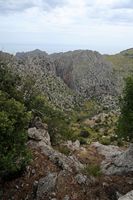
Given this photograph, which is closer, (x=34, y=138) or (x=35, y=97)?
(x=34, y=138)

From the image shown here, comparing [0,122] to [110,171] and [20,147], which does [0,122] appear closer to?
[20,147]

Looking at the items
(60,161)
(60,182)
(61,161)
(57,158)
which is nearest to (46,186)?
(60,182)

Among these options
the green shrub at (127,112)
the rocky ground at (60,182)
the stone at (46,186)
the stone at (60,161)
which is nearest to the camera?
the stone at (46,186)

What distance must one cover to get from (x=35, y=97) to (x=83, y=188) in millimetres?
34660

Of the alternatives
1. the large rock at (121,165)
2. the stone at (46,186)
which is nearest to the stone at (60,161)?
the stone at (46,186)

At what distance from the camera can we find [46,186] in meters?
35.0

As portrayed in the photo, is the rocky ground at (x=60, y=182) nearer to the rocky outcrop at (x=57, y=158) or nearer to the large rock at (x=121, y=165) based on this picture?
the rocky outcrop at (x=57, y=158)

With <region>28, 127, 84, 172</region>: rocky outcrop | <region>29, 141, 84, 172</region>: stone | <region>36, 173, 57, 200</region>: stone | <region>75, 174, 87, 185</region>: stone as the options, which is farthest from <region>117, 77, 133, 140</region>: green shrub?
<region>36, 173, 57, 200</region>: stone

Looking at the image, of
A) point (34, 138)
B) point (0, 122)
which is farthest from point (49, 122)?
point (0, 122)

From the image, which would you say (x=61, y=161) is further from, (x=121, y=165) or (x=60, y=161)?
(x=121, y=165)

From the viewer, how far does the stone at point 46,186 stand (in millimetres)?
34281

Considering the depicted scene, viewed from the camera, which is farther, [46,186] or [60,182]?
[60,182]

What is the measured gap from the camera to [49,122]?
67375mm

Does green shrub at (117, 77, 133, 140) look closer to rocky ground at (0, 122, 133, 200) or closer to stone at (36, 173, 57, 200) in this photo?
rocky ground at (0, 122, 133, 200)
